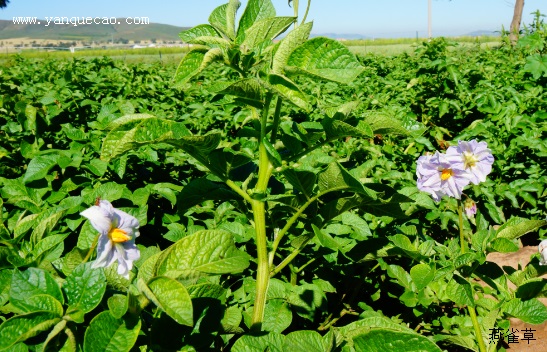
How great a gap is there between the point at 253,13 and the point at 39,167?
114cm

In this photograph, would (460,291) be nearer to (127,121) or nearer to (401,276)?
(401,276)

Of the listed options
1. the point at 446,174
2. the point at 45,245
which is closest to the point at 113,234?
Result: the point at 45,245

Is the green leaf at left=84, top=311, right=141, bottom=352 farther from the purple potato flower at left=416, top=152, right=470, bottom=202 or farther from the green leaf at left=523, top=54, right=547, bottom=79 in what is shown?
the green leaf at left=523, top=54, right=547, bottom=79

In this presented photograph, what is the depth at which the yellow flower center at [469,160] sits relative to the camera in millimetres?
1671

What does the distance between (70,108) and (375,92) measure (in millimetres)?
2986

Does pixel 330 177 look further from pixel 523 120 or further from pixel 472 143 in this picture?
pixel 523 120

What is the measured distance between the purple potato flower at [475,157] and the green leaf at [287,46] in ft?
2.64

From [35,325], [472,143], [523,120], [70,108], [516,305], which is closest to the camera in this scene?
[35,325]

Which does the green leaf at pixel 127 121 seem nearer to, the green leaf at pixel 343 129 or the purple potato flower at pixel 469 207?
the green leaf at pixel 343 129

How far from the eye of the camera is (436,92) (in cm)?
462

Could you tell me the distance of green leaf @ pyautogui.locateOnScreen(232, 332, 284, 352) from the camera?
3.45 ft

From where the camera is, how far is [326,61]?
101 centimetres

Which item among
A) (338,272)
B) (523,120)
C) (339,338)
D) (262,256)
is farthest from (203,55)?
(523,120)
